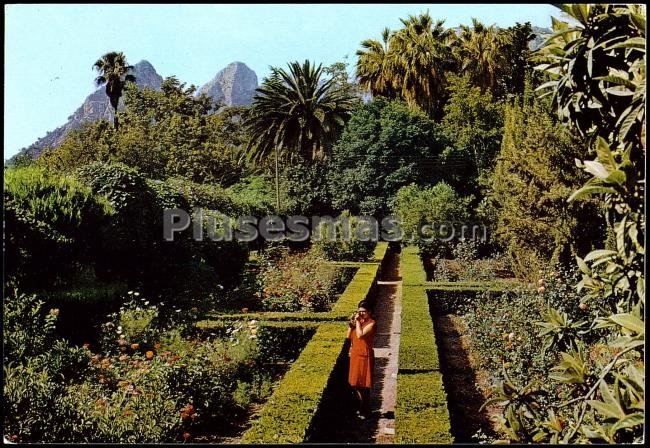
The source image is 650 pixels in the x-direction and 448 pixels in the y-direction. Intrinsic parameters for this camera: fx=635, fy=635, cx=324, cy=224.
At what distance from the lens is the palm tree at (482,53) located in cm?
3192

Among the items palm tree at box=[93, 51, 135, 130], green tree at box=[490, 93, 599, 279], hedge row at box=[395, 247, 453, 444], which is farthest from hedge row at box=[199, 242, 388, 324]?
palm tree at box=[93, 51, 135, 130]

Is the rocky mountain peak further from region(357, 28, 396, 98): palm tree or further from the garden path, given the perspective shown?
the garden path

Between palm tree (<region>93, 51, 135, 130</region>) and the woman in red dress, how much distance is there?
3429 centimetres

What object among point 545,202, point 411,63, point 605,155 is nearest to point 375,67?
point 411,63

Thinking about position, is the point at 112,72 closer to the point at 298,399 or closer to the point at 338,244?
the point at 338,244

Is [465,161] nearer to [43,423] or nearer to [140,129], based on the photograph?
[140,129]

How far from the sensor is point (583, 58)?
344 cm

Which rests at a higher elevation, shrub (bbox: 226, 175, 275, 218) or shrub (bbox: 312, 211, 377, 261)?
shrub (bbox: 226, 175, 275, 218)

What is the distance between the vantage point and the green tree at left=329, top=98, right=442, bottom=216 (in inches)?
1032

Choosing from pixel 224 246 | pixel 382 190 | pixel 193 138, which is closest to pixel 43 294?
pixel 224 246

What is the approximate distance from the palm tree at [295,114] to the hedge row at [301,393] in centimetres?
2070

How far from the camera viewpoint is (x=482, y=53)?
1271 inches

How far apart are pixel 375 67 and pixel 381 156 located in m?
7.37

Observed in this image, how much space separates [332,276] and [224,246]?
8.26ft
